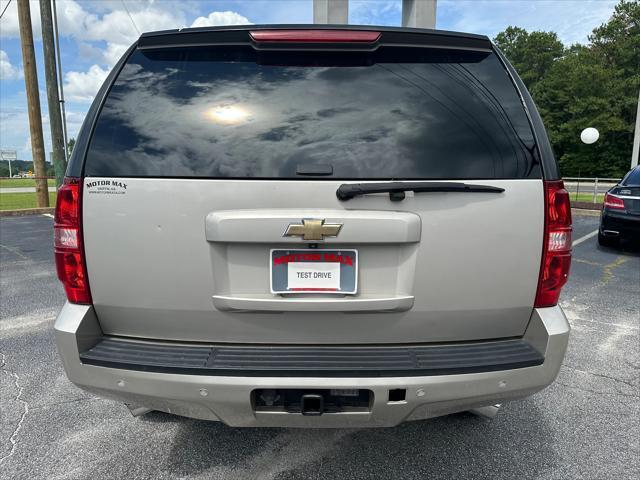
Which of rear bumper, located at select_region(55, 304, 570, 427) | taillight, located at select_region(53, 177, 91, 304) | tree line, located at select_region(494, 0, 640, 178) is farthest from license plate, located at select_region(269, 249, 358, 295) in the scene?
tree line, located at select_region(494, 0, 640, 178)

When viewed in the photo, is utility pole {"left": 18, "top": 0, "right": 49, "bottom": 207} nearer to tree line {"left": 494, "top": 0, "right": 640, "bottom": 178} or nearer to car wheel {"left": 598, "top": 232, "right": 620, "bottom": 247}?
car wheel {"left": 598, "top": 232, "right": 620, "bottom": 247}

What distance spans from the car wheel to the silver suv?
717cm

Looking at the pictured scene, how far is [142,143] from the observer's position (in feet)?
5.47

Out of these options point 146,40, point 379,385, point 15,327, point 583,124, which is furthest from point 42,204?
point 583,124

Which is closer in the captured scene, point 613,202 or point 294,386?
point 294,386

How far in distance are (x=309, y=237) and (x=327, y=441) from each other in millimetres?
1336

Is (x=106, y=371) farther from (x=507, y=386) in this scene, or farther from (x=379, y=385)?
(x=507, y=386)

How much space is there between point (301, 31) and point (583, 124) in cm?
4669

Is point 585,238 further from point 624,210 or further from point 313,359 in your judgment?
point 313,359

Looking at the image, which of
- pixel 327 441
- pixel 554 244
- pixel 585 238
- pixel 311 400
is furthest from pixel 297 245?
pixel 585 238

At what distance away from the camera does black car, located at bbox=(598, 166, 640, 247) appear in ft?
22.5

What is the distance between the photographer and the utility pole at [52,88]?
1130 cm

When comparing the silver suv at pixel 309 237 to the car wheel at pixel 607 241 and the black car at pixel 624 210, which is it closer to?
the black car at pixel 624 210

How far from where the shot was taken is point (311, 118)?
5.57ft
